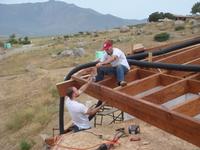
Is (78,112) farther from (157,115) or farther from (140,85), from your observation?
(157,115)

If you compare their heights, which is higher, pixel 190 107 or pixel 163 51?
pixel 163 51

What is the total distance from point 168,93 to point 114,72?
176 cm

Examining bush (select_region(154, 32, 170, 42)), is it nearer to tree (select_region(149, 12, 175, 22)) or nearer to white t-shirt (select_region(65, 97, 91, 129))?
tree (select_region(149, 12, 175, 22))

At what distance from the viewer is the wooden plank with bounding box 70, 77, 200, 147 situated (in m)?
5.66

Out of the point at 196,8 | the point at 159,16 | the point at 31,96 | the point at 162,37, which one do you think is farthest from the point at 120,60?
the point at 196,8

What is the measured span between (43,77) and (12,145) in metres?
15.0

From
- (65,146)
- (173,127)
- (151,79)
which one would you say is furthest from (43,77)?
(173,127)

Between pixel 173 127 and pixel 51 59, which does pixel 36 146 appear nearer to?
pixel 173 127

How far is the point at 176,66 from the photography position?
7.78 meters

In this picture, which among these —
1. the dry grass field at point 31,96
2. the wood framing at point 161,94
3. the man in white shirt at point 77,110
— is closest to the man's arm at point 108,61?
the wood framing at point 161,94

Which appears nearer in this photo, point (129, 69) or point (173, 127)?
point (173, 127)

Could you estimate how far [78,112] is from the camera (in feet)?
33.6

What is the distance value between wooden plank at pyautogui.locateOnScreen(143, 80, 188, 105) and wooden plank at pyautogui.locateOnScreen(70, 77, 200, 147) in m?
0.35

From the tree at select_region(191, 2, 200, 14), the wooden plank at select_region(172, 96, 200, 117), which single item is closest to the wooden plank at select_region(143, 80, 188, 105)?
the wooden plank at select_region(172, 96, 200, 117)
